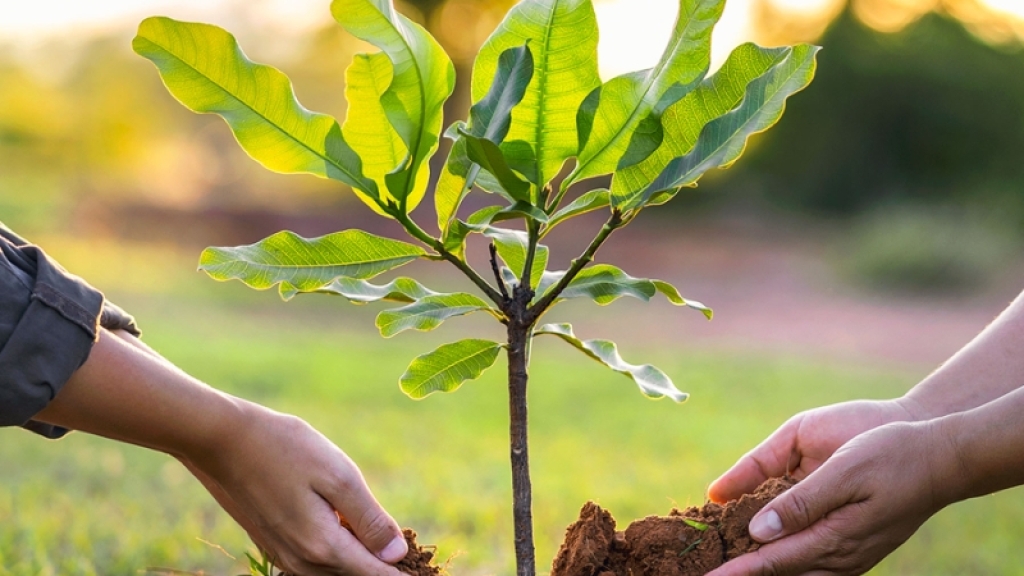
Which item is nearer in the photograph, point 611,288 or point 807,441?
point 611,288

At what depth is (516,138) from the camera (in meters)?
1.19

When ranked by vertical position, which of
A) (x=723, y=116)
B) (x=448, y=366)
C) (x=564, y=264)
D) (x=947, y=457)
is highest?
(x=564, y=264)

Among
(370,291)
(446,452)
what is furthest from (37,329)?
(446,452)

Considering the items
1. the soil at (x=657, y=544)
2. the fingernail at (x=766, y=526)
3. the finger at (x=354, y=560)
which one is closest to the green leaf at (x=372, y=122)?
the finger at (x=354, y=560)

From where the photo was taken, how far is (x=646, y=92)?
1.19 meters

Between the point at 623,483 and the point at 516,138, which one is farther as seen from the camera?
the point at 623,483

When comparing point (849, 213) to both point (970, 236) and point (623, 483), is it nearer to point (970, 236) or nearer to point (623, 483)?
point (970, 236)

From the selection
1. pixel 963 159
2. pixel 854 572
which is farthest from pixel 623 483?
pixel 963 159

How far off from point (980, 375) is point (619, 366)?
0.74 metres

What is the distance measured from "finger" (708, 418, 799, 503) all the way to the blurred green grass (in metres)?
0.54

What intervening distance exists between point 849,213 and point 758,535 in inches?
568

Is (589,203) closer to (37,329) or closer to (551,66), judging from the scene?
(551,66)

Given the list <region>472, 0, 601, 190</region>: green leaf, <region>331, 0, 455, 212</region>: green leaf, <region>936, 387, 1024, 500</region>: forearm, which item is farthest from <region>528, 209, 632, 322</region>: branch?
<region>936, 387, 1024, 500</region>: forearm

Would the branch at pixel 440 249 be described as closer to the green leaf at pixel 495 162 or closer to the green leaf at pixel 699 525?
the green leaf at pixel 495 162
